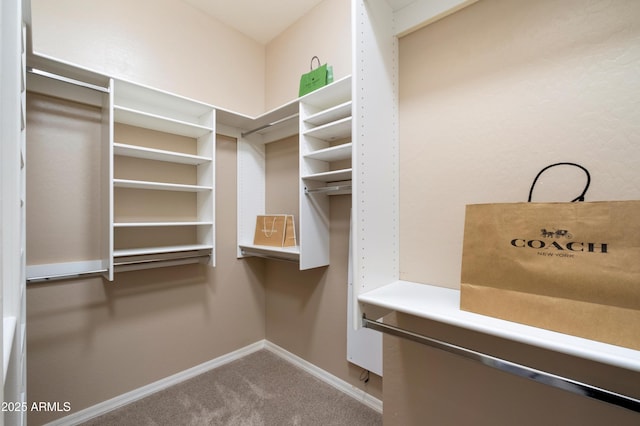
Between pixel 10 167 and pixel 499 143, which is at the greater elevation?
pixel 499 143

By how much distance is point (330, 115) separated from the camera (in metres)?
1.83

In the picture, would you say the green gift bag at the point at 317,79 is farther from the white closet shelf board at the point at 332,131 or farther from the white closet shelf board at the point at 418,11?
the white closet shelf board at the point at 418,11

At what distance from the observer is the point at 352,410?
184 cm

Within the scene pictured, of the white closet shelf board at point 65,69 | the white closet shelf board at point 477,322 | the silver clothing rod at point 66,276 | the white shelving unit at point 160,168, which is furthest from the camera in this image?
the white shelving unit at point 160,168

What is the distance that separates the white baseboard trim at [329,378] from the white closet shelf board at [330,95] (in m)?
Result: 2.03

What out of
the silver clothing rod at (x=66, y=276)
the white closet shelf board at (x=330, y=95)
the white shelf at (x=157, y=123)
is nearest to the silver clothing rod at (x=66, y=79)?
the white shelf at (x=157, y=123)

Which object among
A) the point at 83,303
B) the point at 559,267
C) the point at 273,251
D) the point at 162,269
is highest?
the point at 559,267

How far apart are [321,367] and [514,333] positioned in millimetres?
1748

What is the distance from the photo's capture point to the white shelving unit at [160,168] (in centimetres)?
182

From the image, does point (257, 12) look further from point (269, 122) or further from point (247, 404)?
point (247, 404)

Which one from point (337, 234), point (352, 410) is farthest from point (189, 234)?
point (352, 410)

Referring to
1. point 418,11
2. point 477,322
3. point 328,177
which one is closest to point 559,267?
point 477,322

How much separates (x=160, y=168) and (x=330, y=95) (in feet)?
4.53

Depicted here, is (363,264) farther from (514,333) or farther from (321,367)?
(321,367)
